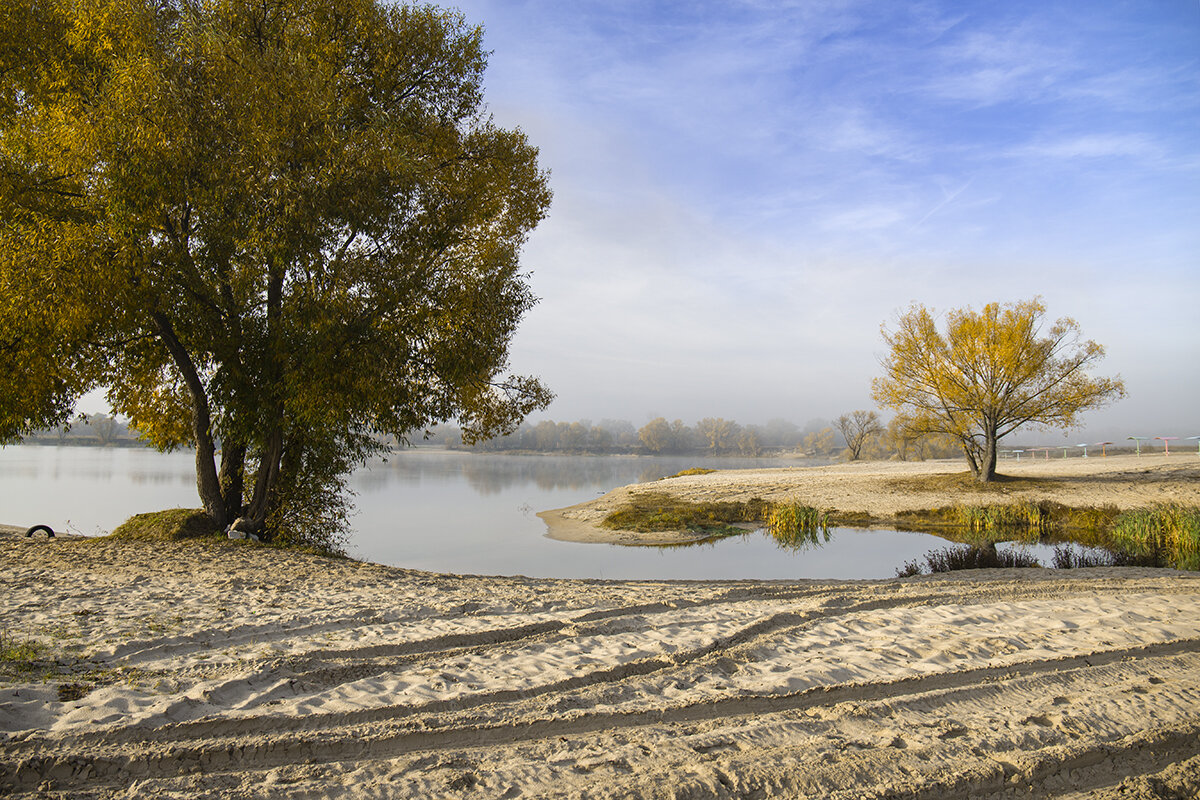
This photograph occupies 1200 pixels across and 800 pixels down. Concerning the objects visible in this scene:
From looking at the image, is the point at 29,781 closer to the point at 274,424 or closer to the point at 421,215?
the point at 274,424

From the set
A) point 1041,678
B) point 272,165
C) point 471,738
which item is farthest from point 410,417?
point 1041,678

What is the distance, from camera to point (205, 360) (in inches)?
493

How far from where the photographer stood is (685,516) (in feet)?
73.6

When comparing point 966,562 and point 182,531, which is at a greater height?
point 182,531

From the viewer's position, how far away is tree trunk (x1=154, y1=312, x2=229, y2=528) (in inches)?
467

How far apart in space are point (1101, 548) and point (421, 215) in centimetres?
1676

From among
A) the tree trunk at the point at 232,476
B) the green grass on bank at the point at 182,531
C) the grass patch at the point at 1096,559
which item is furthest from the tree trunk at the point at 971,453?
the tree trunk at the point at 232,476

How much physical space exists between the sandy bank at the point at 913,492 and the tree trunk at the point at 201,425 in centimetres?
955

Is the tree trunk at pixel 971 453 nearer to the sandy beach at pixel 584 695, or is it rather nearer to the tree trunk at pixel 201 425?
the sandy beach at pixel 584 695

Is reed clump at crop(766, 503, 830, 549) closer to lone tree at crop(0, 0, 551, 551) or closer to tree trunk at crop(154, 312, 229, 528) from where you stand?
lone tree at crop(0, 0, 551, 551)

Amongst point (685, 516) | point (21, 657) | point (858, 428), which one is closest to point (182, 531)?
point (21, 657)

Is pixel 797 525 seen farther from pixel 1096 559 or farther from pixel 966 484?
pixel 966 484

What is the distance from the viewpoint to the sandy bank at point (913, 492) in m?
21.6

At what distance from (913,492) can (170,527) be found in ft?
81.0
